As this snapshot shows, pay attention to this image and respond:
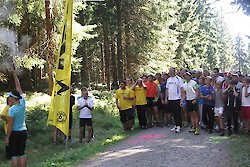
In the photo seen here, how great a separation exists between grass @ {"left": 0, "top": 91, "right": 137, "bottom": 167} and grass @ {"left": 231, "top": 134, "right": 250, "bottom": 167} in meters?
3.90

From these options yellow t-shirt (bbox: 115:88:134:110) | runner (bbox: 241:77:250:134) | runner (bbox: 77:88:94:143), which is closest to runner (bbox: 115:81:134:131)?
yellow t-shirt (bbox: 115:88:134:110)

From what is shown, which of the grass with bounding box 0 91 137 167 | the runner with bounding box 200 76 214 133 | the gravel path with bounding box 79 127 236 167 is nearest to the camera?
the gravel path with bounding box 79 127 236 167

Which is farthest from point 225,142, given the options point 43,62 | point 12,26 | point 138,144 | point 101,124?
point 12,26

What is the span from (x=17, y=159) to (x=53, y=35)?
35.6 feet

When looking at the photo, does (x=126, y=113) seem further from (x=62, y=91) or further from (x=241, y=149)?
(x=241, y=149)

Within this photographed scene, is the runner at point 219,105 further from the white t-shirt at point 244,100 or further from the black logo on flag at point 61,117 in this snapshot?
the black logo on flag at point 61,117

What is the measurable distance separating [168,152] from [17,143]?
3852 mm

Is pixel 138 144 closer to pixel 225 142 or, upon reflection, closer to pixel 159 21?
pixel 225 142

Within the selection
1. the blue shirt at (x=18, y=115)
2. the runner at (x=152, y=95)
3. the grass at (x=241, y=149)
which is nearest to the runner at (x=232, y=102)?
the grass at (x=241, y=149)

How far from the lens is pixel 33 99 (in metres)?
17.9

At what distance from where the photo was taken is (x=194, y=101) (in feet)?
38.7

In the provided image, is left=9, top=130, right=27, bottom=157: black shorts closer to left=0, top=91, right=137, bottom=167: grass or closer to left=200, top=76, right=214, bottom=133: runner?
left=0, top=91, right=137, bottom=167: grass

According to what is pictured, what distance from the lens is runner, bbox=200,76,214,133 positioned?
460 inches

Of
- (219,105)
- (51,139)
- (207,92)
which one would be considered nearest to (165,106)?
(207,92)
